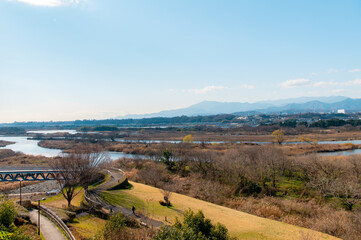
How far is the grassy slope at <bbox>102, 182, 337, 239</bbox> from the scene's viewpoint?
18.7 m

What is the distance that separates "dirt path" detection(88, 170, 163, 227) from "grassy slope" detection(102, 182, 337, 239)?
3.48 feet

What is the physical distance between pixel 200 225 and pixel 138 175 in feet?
94.1

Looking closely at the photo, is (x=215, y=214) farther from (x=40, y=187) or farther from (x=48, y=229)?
(x=40, y=187)

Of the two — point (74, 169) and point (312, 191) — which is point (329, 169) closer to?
point (312, 191)

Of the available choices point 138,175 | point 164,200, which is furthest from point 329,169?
point 138,175

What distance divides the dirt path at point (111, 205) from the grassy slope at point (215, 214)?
1.06 meters

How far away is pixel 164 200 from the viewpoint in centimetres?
2673

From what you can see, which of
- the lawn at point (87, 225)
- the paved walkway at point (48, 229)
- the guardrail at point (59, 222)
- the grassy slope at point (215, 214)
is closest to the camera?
the guardrail at point (59, 222)

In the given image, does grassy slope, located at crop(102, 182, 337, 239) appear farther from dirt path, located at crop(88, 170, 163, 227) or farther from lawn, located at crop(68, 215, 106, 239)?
lawn, located at crop(68, 215, 106, 239)

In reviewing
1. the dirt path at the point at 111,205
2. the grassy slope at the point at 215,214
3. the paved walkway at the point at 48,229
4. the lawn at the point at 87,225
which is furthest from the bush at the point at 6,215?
the grassy slope at the point at 215,214

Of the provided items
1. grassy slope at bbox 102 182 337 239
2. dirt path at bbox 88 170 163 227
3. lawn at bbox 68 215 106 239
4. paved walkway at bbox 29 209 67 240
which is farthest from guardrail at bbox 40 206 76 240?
grassy slope at bbox 102 182 337 239

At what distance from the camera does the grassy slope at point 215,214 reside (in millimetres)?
18719

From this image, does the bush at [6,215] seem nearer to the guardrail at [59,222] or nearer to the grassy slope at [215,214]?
the guardrail at [59,222]

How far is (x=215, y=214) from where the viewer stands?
23.0m
